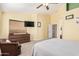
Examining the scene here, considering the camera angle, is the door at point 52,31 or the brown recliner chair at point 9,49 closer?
the brown recliner chair at point 9,49

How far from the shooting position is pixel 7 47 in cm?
184

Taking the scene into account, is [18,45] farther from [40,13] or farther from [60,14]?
[60,14]

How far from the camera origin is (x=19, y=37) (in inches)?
74.9

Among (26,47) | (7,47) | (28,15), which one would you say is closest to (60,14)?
(28,15)

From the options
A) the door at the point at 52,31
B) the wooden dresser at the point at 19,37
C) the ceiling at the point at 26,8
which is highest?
the ceiling at the point at 26,8

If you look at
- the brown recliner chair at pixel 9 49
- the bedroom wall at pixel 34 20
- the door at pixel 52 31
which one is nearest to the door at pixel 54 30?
the door at pixel 52 31

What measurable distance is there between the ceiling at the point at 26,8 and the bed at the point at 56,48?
0.42 meters

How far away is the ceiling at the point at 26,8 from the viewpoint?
1.85 meters

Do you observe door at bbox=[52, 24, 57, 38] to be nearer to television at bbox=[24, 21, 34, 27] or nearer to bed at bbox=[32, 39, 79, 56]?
bed at bbox=[32, 39, 79, 56]

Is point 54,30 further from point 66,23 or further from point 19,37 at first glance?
point 19,37

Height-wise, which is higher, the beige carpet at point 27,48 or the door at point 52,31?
the door at point 52,31

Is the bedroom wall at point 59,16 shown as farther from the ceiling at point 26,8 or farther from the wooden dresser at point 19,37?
the wooden dresser at point 19,37

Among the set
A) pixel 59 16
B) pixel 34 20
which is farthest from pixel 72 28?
pixel 34 20

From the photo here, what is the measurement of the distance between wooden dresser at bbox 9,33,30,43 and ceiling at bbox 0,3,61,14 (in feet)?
1.08
